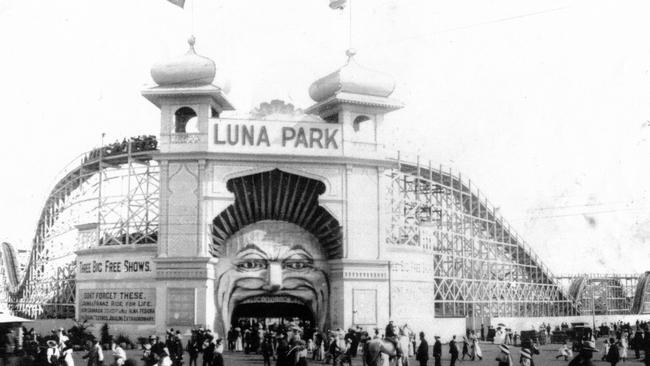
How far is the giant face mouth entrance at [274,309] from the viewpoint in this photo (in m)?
36.1

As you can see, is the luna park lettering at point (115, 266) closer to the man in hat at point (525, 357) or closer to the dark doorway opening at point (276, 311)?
the dark doorway opening at point (276, 311)

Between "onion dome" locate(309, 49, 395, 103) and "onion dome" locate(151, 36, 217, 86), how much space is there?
17.7ft

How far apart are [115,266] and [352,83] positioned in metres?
13.5

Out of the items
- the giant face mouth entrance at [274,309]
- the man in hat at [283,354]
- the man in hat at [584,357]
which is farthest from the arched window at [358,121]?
the man in hat at [584,357]

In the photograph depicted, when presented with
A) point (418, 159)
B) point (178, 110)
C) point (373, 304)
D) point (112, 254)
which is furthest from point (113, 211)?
point (418, 159)

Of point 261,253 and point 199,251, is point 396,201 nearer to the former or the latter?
point 261,253

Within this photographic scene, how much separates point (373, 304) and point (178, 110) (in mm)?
12215

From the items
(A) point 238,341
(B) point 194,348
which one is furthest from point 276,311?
(B) point 194,348

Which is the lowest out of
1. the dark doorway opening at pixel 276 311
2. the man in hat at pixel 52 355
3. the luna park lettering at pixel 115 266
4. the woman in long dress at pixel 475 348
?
the woman in long dress at pixel 475 348

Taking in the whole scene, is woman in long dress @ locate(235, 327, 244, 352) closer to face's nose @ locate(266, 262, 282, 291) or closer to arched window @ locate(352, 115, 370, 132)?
face's nose @ locate(266, 262, 282, 291)

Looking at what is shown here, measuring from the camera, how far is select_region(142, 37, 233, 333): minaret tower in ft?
110

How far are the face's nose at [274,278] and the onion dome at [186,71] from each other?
852 cm

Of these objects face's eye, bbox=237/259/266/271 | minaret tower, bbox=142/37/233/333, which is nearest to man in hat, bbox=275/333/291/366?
minaret tower, bbox=142/37/233/333

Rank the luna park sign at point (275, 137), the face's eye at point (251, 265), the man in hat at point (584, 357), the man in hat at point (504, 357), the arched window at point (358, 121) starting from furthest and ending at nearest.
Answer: the arched window at point (358, 121)
the face's eye at point (251, 265)
the luna park sign at point (275, 137)
the man in hat at point (504, 357)
the man in hat at point (584, 357)
